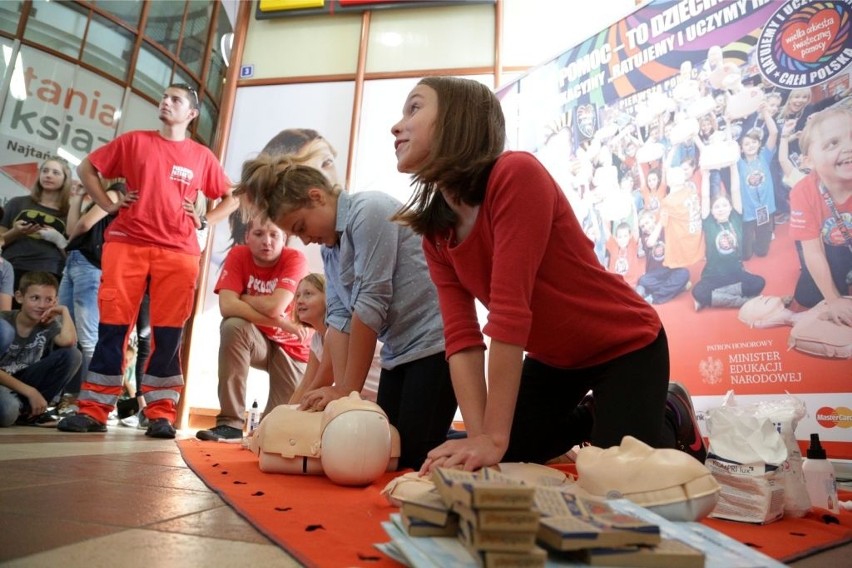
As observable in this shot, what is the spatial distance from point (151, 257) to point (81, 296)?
2.50ft

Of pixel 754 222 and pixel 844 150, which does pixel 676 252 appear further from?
pixel 844 150

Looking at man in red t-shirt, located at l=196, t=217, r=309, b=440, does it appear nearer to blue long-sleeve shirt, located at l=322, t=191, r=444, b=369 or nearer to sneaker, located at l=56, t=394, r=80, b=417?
sneaker, located at l=56, t=394, r=80, b=417

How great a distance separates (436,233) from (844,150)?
55.5 inches

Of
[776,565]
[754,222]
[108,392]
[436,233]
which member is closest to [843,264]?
[754,222]

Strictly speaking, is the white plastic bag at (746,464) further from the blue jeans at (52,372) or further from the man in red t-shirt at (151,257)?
the blue jeans at (52,372)

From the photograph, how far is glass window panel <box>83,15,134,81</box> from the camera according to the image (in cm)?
514

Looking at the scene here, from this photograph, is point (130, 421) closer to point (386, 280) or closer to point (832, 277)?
point (386, 280)

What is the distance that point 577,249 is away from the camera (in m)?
1.13

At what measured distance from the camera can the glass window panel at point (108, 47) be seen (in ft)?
16.9

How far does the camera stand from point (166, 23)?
18.9 feet

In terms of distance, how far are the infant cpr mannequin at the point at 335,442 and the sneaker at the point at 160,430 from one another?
3.52ft

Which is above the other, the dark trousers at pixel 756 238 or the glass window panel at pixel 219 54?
the glass window panel at pixel 219 54

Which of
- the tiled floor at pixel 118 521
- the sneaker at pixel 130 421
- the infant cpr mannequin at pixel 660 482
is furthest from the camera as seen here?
the sneaker at pixel 130 421

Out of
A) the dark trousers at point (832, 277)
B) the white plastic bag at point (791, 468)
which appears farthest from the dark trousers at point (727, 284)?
the white plastic bag at point (791, 468)
